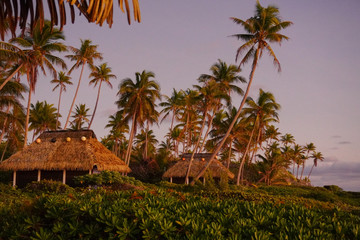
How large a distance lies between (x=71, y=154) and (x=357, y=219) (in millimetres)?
18454

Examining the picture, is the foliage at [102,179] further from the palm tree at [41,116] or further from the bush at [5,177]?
the palm tree at [41,116]

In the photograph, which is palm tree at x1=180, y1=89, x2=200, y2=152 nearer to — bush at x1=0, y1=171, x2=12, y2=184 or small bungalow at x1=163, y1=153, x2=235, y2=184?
small bungalow at x1=163, y1=153, x2=235, y2=184

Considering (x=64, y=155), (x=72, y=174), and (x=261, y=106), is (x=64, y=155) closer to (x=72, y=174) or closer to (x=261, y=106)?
(x=72, y=174)

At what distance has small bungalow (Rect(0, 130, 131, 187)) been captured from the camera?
64.1 feet

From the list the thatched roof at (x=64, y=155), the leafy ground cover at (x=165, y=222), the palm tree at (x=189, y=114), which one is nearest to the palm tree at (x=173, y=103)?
the palm tree at (x=189, y=114)

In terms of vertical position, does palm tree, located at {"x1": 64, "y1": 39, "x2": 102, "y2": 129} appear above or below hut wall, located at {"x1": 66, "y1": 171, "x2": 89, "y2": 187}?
above

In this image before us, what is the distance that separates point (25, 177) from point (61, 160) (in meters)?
3.02

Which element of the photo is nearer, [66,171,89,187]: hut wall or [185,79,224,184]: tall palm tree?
[66,171,89,187]: hut wall

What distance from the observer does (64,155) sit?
804 inches

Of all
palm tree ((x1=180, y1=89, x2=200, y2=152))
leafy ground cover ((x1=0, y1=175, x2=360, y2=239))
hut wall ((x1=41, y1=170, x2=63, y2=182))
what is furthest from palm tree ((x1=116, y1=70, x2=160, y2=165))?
leafy ground cover ((x1=0, y1=175, x2=360, y2=239))

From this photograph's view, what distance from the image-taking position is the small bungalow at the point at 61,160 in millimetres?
19547

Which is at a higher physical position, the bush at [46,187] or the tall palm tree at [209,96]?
the tall palm tree at [209,96]

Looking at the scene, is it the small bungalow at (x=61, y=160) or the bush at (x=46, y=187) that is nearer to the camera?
the bush at (x=46, y=187)

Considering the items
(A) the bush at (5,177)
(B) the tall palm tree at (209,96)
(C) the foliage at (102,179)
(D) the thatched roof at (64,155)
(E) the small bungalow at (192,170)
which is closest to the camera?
(C) the foliage at (102,179)
